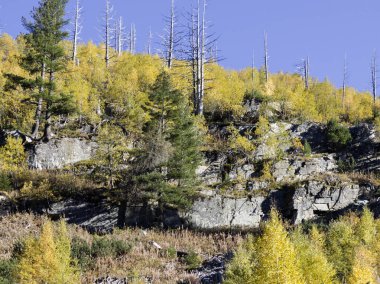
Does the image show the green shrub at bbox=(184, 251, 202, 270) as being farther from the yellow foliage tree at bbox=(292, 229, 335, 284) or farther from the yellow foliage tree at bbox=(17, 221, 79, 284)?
the yellow foliage tree at bbox=(292, 229, 335, 284)

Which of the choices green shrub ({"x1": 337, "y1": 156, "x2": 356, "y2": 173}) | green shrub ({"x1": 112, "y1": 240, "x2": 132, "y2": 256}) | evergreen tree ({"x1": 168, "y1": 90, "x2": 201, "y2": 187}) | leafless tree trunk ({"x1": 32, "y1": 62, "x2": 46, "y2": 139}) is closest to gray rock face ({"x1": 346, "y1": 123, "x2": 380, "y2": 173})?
green shrub ({"x1": 337, "y1": 156, "x2": 356, "y2": 173})

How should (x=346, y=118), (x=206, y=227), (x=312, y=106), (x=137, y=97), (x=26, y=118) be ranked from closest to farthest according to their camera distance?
(x=206, y=227)
(x=26, y=118)
(x=137, y=97)
(x=312, y=106)
(x=346, y=118)

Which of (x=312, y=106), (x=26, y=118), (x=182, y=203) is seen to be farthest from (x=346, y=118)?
(x=26, y=118)

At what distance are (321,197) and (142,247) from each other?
1450 centimetres

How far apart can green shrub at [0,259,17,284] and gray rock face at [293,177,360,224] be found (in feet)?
60.1

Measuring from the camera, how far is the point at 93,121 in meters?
34.7

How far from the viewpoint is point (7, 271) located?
14539 millimetres

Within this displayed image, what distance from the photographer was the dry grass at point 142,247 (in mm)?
15859

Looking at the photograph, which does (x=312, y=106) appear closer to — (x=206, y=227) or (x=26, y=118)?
(x=206, y=227)

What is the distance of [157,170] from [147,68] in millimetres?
22788

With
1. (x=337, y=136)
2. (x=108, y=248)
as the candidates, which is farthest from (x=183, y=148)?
(x=337, y=136)

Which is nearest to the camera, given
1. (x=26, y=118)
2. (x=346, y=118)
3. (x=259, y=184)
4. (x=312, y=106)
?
(x=259, y=184)

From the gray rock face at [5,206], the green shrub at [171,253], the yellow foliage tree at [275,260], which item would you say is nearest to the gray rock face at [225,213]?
the green shrub at [171,253]

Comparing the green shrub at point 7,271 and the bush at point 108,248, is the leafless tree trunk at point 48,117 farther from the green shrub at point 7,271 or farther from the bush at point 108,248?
the green shrub at point 7,271
